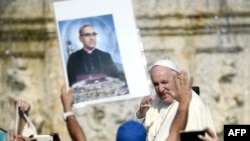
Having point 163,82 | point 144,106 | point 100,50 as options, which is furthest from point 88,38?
point 163,82

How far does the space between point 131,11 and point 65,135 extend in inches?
35.6

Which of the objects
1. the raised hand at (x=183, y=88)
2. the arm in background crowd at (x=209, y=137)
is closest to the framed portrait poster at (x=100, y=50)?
the raised hand at (x=183, y=88)

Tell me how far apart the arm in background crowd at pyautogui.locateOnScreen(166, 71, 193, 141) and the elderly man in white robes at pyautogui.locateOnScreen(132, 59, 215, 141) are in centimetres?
3

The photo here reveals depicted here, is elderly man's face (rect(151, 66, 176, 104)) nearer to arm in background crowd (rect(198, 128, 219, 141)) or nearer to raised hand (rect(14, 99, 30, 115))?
arm in background crowd (rect(198, 128, 219, 141))

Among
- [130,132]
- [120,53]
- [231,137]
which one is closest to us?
[130,132]

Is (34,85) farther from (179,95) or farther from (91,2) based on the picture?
(179,95)

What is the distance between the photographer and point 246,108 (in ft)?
22.8

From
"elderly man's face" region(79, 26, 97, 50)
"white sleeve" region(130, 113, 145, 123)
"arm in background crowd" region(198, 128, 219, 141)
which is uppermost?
"elderly man's face" region(79, 26, 97, 50)

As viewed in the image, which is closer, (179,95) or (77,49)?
(179,95)

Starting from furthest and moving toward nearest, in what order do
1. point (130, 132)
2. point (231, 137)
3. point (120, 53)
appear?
point (120, 53) → point (231, 137) → point (130, 132)

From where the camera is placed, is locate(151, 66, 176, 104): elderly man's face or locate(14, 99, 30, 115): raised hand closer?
locate(151, 66, 176, 104): elderly man's face

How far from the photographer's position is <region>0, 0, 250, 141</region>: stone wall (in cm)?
691

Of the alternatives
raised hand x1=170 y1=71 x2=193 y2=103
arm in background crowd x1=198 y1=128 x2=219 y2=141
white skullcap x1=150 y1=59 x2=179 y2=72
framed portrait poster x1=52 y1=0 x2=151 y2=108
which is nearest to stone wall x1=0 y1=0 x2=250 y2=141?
framed portrait poster x1=52 y1=0 x2=151 y2=108

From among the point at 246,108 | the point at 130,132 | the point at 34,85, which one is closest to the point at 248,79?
the point at 246,108
